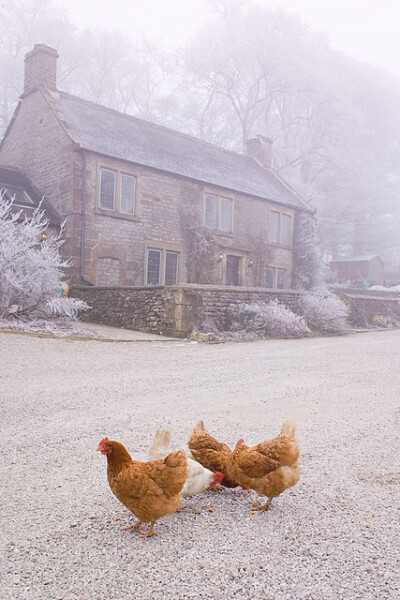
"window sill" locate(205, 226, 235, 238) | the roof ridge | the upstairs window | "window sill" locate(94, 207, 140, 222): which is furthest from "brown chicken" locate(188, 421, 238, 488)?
the roof ridge

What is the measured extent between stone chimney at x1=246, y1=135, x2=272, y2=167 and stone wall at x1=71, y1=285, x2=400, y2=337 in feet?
45.7

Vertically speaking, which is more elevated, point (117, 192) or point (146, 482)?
point (117, 192)

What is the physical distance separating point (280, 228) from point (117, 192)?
9634 millimetres

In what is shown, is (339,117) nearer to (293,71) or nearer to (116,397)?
(293,71)

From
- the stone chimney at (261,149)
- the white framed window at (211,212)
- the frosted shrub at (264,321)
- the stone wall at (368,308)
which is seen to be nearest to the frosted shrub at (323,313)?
the frosted shrub at (264,321)

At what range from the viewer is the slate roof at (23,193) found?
17047 mm

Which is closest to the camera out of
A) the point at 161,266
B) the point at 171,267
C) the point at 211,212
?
the point at 161,266

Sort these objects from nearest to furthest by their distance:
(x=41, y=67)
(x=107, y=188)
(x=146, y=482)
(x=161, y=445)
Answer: (x=146, y=482) → (x=161, y=445) → (x=107, y=188) → (x=41, y=67)

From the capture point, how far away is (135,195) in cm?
1872

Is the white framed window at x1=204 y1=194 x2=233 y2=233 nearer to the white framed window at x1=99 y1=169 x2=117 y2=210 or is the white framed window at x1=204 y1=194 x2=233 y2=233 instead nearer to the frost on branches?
the white framed window at x1=99 y1=169 x2=117 y2=210

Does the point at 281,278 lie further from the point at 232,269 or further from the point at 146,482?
the point at 146,482

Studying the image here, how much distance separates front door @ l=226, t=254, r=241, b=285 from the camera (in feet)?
73.2

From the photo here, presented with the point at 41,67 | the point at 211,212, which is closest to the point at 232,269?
the point at 211,212

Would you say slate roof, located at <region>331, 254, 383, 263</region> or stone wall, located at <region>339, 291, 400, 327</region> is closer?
stone wall, located at <region>339, 291, 400, 327</region>
